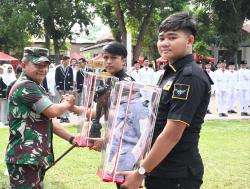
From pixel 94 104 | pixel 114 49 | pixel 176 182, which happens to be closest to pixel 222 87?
pixel 114 49

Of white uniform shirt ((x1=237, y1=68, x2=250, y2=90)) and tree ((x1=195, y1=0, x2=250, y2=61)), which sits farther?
tree ((x1=195, y1=0, x2=250, y2=61))

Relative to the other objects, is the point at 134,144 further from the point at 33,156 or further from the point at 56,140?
the point at 56,140

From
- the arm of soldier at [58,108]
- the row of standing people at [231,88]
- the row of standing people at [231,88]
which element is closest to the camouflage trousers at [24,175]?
the arm of soldier at [58,108]

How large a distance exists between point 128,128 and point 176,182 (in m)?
0.42

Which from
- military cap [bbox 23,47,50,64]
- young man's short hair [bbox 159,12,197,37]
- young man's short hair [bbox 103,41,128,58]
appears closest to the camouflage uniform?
military cap [bbox 23,47,50,64]

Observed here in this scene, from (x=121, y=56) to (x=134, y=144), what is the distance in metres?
1.43

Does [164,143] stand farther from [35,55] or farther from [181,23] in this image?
[35,55]

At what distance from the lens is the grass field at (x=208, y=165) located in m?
6.00

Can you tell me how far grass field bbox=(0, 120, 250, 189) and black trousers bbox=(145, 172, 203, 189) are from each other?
2.65 metres

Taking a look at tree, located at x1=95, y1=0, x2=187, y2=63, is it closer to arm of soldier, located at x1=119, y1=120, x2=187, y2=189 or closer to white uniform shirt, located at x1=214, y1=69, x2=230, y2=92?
white uniform shirt, located at x1=214, y1=69, x2=230, y2=92

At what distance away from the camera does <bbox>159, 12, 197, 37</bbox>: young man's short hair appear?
2449 mm

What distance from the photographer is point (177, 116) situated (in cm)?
232

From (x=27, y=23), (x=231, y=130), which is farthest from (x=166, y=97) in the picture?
(x=27, y=23)

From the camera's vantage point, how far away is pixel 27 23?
31953 mm
